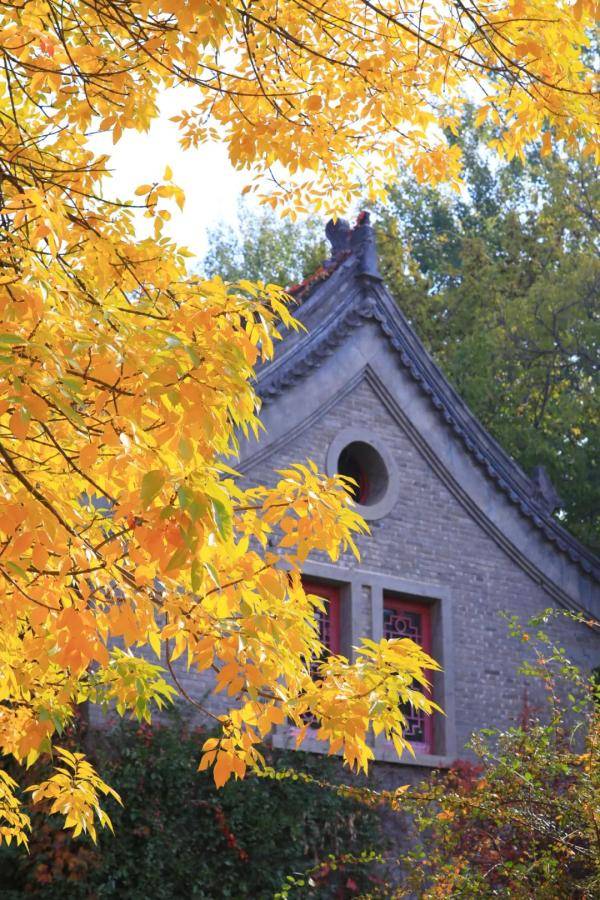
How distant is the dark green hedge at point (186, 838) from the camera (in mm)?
10195

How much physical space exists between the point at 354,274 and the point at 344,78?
8032 mm

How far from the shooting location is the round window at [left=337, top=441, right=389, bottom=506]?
45.0ft

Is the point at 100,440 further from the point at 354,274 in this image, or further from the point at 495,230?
the point at 495,230

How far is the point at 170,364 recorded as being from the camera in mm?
Answer: 3539

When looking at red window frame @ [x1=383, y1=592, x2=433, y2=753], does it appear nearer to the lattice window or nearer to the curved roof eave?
the lattice window

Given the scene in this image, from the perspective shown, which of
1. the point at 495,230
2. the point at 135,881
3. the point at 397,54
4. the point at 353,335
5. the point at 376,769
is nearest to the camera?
the point at 397,54

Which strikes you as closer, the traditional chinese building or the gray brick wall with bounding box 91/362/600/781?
the traditional chinese building

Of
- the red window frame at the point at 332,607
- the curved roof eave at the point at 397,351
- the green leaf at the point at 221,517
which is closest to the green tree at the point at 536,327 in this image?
the curved roof eave at the point at 397,351

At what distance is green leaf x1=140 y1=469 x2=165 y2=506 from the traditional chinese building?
29.9 feet

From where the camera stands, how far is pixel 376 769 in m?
12.5

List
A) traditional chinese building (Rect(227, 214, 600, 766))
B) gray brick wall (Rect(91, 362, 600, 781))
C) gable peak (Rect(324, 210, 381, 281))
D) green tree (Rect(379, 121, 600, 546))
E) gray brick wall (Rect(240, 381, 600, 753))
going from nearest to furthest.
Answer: traditional chinese building (Rect(227, 214, 600, 766)) < gray brick wall (Rect(91, 362, 600, 781)) < gray brick wall (Rect(240, 381, 600, 753)) < gable peak (Rect(324, 210, 381, 281)) < green tree (Rect(379, 121, 600, 546))

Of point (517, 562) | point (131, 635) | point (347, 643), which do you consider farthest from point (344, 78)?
point (517, 562)

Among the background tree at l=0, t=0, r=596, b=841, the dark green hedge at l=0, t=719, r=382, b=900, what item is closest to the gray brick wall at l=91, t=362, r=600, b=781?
the dark green hedge at l=0, t=719, r=382, b=900

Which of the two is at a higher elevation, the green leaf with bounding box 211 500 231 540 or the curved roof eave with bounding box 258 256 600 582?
the curved roof eave with bounding box 258 256 600 582
